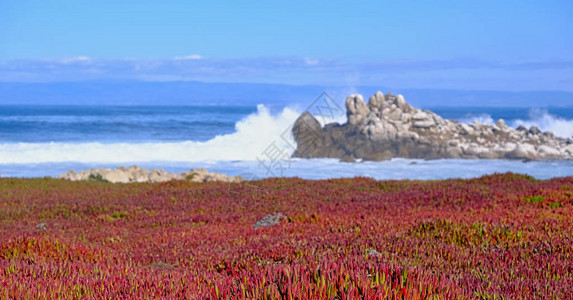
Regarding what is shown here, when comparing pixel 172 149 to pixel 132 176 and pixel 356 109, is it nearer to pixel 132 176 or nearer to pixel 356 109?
pixel 356 109

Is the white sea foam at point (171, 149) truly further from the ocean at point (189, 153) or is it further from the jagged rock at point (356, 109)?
the jagged rock at point (356, 109)

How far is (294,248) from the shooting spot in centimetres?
754

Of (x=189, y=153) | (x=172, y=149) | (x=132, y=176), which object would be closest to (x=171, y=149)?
(x=172, y=149)

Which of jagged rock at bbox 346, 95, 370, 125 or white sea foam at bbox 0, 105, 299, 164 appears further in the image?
white sea foam at bbox 0, 105, 299, 164

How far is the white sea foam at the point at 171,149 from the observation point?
76000mm

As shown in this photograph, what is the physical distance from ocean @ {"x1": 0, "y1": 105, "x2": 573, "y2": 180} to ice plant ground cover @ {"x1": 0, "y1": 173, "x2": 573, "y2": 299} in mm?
34799

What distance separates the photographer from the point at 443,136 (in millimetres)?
73438

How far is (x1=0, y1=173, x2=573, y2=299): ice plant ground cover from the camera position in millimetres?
4531

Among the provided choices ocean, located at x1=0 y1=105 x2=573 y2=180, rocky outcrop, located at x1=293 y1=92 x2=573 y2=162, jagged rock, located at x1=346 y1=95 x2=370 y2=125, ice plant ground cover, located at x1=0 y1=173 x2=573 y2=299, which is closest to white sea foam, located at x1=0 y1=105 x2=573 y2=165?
ocean, located at x1=0 y1=105 x2=573 y2=180

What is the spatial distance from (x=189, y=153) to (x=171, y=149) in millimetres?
4452

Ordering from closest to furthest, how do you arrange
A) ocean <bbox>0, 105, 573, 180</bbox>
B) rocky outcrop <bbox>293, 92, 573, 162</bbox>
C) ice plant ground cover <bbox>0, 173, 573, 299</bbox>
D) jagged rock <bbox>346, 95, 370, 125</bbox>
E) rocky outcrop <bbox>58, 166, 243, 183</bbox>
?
ice plant ground cover <bbox>0, 173, 573, 299</bbox> < rocky outcrop <bbox>58, 166, 243, 183</bbox> < ocean <bbox>0, 105, 573, 180</bbox> < rocky outcrop <bbox>293, 92, 573, 162</bbox> < jagged rock <bbox>346, 95, 370, 125</bbox>

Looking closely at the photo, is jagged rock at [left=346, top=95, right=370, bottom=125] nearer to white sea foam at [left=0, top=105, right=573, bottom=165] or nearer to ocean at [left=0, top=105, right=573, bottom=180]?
ocean at [left=0, top=105, right=573, bottom=180]

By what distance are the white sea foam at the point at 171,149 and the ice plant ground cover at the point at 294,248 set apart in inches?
2126

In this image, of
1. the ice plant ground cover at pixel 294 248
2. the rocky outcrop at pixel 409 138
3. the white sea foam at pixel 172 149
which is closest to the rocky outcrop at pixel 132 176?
the ice plant ground cover at pixel 294 248
